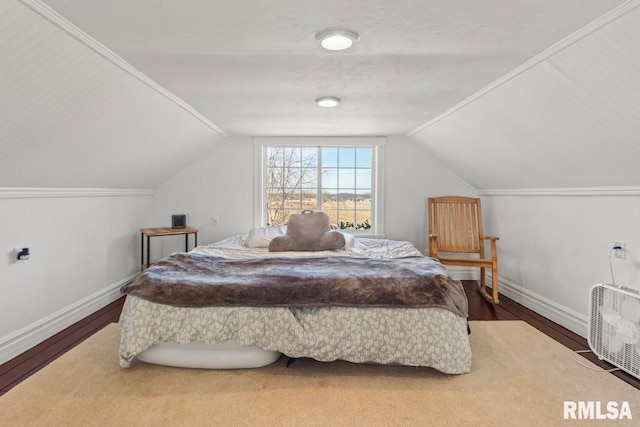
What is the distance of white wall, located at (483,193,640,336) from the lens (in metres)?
2.48

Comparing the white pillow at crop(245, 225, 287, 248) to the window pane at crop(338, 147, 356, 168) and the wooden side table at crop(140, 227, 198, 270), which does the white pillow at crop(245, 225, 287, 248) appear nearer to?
the wooden side table at crop(140, 227, 198, 270)

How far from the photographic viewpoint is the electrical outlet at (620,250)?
96.2 inches

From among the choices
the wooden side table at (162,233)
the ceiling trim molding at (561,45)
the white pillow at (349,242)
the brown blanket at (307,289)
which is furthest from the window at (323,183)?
the brown blanket at (307,289)

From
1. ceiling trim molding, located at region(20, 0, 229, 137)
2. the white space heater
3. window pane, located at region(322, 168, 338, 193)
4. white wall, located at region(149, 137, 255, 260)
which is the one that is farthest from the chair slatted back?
ceiling trim molding, located at region(20, 0, 229, 137)

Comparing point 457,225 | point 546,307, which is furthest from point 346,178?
point 546,307

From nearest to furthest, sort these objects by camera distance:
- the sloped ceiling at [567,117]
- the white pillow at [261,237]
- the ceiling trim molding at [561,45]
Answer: the ceiling trim molding at [561,45] < the sloped ceiling at [567,117] < the white pillow at [261,237]

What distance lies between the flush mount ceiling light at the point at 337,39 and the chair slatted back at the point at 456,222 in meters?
2.73

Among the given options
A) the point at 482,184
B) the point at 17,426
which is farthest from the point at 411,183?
the point at 17,426

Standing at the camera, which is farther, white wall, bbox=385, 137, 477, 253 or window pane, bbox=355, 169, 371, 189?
window pane, bbox=355, 169, 371, 189

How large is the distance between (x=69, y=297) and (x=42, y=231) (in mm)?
660

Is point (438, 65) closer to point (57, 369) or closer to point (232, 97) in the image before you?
point (232, 97)

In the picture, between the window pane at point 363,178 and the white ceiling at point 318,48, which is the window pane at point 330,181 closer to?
the window pane at point 363,178

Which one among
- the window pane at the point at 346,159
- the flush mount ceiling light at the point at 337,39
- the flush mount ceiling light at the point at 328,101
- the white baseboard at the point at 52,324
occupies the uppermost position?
the flush mount ceiling light at the point at 328,101

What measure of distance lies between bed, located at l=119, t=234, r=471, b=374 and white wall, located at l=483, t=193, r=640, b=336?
133 cm
